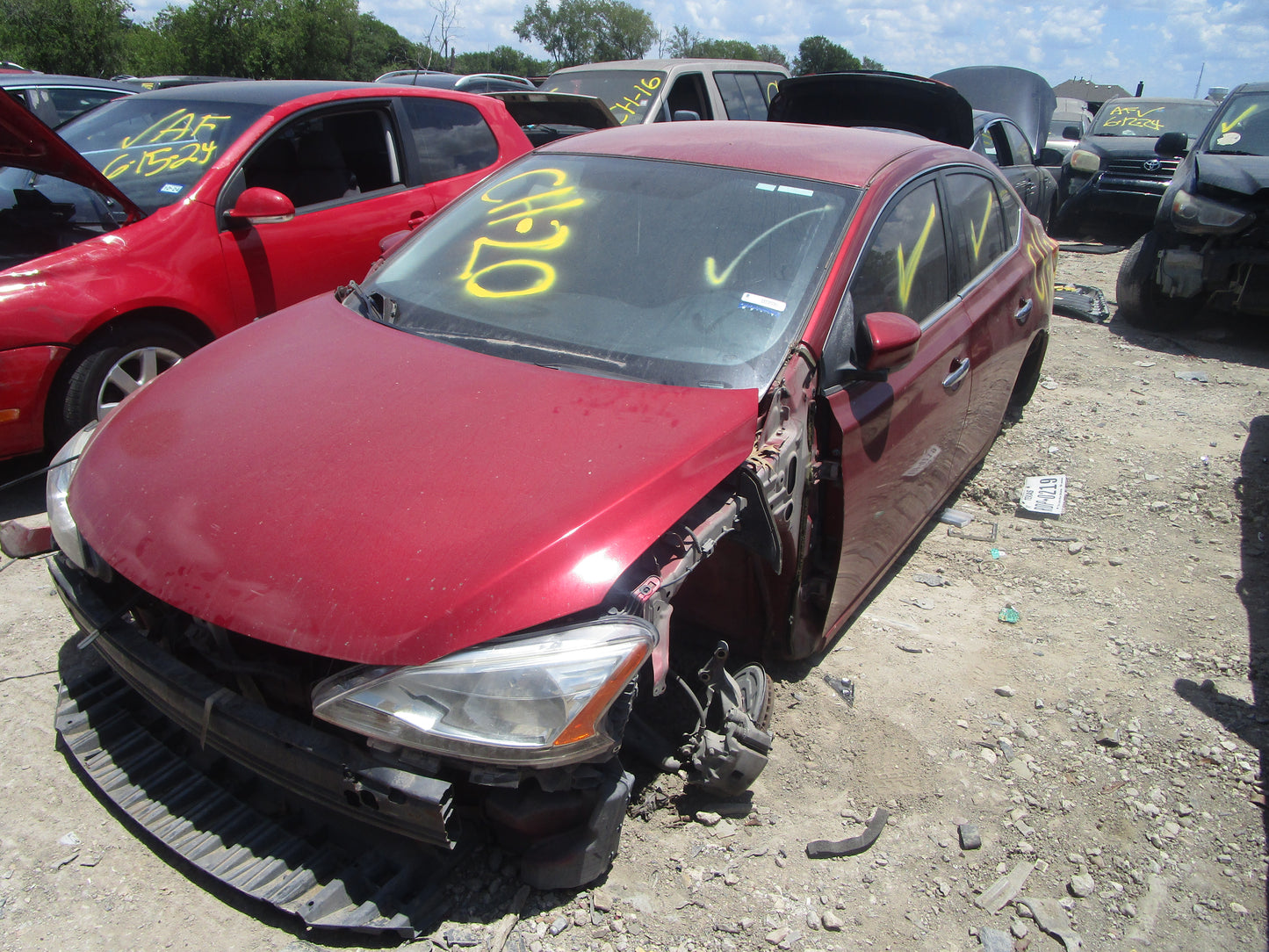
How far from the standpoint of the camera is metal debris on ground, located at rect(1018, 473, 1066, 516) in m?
4.29

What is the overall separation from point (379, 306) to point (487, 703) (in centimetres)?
163

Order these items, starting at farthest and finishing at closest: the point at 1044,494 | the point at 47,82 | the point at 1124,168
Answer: the point at 1124,168 < the point at 47,82 < the point at 1044,494

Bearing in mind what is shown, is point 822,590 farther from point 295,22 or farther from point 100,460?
point 295,22

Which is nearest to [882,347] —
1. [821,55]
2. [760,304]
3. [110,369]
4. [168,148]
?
[760,304]

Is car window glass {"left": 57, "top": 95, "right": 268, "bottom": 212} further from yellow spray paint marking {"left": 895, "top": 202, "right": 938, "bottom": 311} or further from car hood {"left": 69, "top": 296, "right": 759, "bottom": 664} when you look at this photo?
yellow spray paint marking {"left": 895, "top": 202, "right": 938, "bottom": 311}

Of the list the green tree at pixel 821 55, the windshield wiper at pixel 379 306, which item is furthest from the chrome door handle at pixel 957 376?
the green tree at pixel 821 55

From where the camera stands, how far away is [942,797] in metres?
2.51

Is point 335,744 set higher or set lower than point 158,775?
higher

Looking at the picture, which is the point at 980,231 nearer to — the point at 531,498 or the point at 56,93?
the point at 531,498

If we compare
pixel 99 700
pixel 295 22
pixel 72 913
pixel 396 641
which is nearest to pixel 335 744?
pixel 396 641

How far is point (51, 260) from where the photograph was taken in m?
3.66

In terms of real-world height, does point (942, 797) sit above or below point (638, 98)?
below

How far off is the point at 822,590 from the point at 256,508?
63.5 inches

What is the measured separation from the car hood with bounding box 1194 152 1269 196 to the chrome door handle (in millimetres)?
4738
